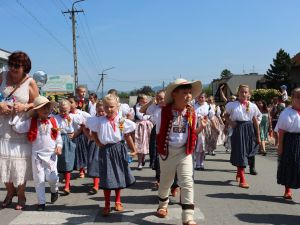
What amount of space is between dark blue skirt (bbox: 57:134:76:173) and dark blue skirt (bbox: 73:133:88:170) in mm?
436

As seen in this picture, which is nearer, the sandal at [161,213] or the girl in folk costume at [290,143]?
the sandal at [161,213]

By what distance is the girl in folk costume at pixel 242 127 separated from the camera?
26.5 feet

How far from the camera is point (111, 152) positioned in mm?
5969

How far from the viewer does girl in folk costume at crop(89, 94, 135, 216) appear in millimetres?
5891

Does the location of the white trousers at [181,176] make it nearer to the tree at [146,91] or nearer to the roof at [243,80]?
the tree at [146,91]

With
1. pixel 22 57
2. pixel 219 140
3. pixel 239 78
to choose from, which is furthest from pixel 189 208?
pixel 239 78

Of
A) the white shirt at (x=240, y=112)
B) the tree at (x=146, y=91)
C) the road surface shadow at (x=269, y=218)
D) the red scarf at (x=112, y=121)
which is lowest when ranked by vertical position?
the road surface shadow at (x=269, y=218)

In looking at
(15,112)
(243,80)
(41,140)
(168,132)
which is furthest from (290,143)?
(243,80)

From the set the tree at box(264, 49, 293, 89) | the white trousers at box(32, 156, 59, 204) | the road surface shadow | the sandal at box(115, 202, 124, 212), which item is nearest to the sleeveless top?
the white trousers at box(32, 156, 59, 204)

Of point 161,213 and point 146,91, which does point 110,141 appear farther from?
point 146,91

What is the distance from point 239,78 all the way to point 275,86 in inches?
719

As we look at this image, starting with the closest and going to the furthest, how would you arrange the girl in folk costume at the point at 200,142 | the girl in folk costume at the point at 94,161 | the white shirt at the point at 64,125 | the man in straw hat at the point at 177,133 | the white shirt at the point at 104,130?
the man in straw hat at the point at 177,133 → the white shirt at the point at 104,130 → the girl in folk costume at the point at 94,161 → the white shirt at the point at 64,125 → the girl in folk costume at the point at 200,142

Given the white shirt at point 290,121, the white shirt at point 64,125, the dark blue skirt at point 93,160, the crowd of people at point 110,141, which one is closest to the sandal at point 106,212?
the crowd of people at point 110,141

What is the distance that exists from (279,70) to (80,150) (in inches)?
2602
